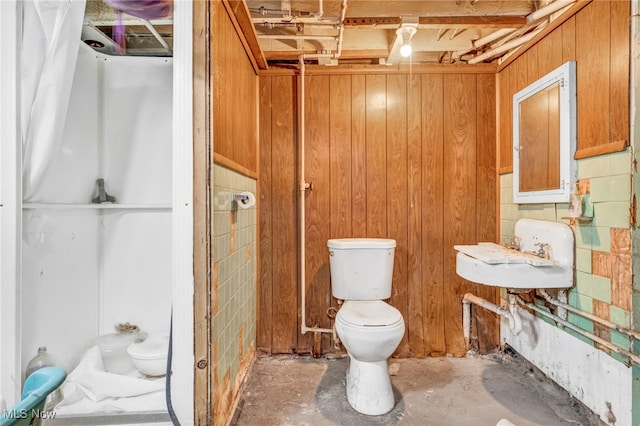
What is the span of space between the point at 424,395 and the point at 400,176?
134cm

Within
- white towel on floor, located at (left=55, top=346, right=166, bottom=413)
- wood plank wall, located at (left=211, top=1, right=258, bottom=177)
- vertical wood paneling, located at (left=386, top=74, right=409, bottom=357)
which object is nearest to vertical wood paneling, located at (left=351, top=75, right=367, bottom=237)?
vertical wood paneling, located at (left=386, top=74, right=409, bottom=357)

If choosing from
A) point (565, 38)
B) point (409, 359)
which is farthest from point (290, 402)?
point (565, 38)

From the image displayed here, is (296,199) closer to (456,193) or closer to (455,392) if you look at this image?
(456,193)

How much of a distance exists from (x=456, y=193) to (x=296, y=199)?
3.63ft

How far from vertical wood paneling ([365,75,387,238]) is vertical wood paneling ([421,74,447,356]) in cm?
28

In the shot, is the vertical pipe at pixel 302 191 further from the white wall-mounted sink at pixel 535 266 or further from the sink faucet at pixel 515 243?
the sink faucet at pixel 515 243

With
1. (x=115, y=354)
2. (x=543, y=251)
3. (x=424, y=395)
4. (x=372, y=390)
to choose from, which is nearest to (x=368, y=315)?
(x=372, y=390)

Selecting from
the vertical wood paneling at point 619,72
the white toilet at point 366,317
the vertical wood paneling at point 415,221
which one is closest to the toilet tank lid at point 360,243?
the white toilet at point 366,317

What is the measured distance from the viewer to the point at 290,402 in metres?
1.81

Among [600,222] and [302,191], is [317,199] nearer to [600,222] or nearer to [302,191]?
[302,191]

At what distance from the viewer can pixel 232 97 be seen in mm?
1642

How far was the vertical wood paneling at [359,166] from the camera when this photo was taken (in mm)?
2303

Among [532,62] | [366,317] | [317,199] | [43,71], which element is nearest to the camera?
[43,71]

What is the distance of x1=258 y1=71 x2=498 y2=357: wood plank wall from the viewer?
2299mm
